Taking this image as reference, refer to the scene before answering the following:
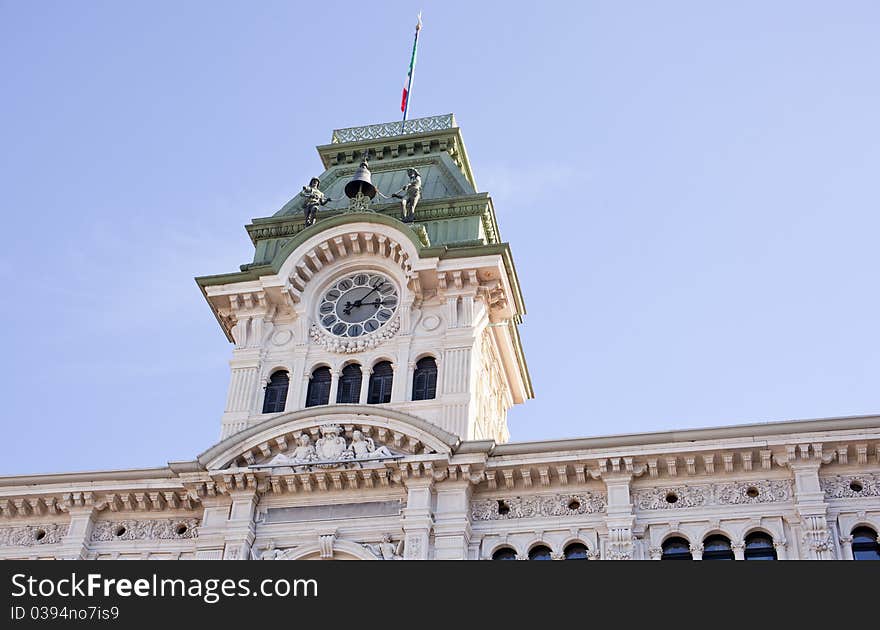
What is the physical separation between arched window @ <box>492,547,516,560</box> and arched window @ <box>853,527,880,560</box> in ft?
25.5

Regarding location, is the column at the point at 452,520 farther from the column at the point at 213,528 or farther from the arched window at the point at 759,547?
the arched window at the point at 759,547

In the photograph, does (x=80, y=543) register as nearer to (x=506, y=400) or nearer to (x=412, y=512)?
(x=412, y=512)

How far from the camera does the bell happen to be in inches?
1528

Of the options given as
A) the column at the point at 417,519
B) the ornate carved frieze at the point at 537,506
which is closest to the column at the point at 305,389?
the column at the point at 417,519

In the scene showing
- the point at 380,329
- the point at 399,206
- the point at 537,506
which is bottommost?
the point at 537,506

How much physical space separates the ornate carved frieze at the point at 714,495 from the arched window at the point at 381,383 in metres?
8.33

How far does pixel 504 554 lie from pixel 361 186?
13.5 m

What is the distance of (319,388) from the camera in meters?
35.8

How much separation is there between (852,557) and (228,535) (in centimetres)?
1468

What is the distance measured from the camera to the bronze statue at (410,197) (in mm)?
38719

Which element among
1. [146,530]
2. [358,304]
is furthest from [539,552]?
[358,304]

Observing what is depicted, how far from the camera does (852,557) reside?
91.6 ft

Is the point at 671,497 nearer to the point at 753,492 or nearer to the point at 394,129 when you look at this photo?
the point at 753,492

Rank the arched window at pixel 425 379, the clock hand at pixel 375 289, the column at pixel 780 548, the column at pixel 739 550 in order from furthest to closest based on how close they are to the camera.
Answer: the clock hand at pixel 375 289
the arched window at pixel 425 379
the column at pixel 739 550
the column at pixel 780 548
